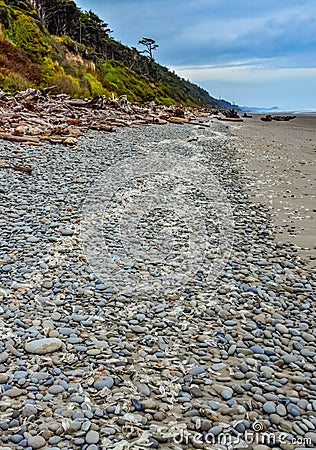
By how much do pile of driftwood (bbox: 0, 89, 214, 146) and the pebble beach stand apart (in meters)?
4.25

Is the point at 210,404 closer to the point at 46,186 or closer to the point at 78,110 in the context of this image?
the point at 46,186

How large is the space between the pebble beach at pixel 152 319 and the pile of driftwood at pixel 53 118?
13.9 ft

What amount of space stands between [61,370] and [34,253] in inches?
76.5

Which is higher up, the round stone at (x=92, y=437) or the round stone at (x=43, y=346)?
the round stone at (x=43, y=346)

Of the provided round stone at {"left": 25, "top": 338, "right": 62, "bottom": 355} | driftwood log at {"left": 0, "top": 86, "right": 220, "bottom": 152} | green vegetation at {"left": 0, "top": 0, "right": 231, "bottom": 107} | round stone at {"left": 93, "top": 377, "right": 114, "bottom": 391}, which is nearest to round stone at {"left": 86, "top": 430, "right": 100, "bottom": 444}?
round stone at {"left": 93, "top": 377, "right": 114, "bottom": 391}

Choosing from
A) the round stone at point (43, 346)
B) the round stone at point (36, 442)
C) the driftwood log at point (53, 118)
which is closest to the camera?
the round stone at point (36, 442)

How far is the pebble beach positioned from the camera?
2189mm

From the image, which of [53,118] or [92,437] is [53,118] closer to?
[53,118]

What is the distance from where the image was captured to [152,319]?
3293 mm

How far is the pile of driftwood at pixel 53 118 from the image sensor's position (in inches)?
431

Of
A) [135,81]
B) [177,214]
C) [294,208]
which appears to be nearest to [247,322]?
[177,214]

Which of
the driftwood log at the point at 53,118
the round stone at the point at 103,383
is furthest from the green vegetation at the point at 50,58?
the round stone at the point at 103,383

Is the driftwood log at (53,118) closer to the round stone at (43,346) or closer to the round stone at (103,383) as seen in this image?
the round stone at (43,346)

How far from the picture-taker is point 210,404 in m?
2.35
